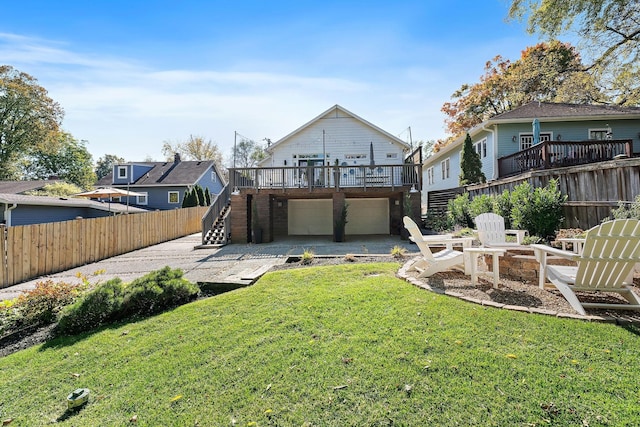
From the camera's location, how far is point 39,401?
2.55 meters

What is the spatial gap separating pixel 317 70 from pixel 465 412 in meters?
12.5

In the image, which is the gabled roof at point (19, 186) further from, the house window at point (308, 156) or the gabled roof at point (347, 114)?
the house window at point (308, 156)

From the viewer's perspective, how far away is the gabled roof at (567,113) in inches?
542

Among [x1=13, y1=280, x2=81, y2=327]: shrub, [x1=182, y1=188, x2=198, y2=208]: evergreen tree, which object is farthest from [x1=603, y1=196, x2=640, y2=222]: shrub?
[x1=182, y1=188, x2=198, y2=208]: evergreen tree

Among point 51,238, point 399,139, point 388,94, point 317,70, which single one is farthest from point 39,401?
point 399,139

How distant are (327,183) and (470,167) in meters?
7.79

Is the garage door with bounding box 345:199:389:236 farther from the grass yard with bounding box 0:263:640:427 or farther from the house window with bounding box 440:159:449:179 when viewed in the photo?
the grass yard with bounding box 0:263:640:427

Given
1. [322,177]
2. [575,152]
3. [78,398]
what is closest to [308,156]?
[322,177]

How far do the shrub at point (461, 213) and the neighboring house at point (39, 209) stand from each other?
17.4 metres

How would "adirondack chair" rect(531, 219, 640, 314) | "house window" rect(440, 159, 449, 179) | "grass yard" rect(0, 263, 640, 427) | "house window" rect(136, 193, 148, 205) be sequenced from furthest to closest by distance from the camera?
"house window" rect(136, 193, 148, 205)
"house window" rect(440, 159, 449, 179)
"adirondack chair" rect(531, 219, 640, 314)
"grass yard" rect(0, 263, 640, 427)

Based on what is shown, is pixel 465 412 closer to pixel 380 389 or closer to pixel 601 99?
pixel 380 389

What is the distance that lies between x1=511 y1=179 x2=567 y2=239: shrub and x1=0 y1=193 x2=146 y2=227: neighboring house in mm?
18954

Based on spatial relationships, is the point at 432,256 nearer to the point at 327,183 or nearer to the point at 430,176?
the point at 327,183

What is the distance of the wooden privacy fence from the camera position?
7004 mm
